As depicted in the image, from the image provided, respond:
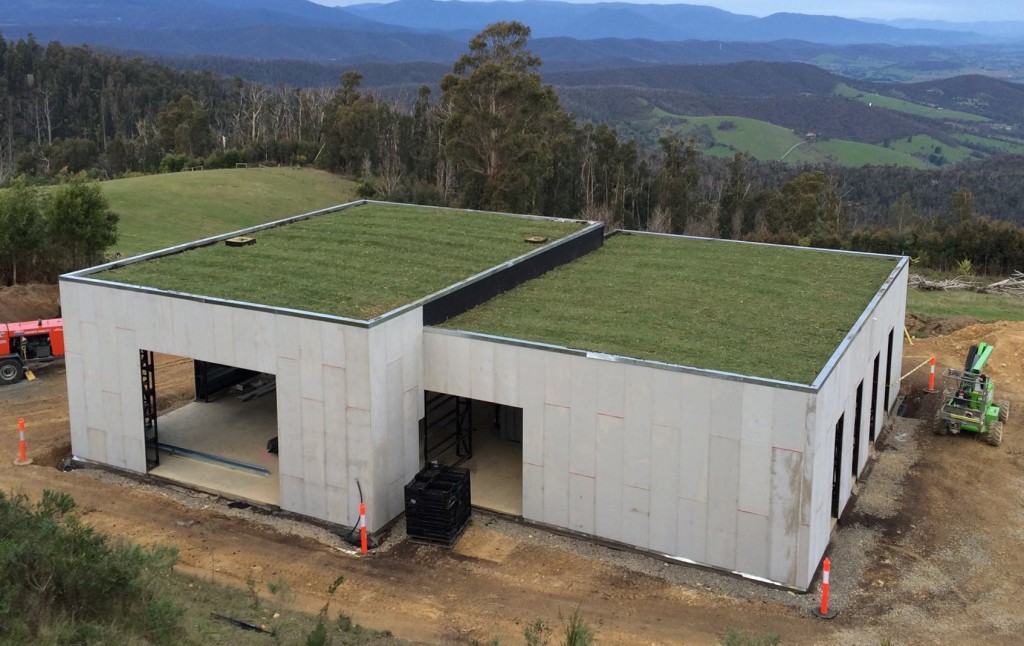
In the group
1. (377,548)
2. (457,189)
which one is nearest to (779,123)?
(457,189)

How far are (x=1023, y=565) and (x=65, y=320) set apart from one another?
63.7 feet

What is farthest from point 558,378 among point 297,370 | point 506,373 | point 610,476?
point 297,370

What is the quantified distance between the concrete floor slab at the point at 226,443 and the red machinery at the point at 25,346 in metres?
5.66

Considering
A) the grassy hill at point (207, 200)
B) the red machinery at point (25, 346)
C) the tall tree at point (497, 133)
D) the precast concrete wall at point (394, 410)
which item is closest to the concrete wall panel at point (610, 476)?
the precast concrete wall at point (394, 410)

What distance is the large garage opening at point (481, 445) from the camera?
18859 mm

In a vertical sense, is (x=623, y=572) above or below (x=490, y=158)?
below

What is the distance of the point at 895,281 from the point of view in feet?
76.2

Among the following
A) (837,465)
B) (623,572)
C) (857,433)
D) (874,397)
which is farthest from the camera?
(874,397)

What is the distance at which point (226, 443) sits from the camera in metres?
21.3

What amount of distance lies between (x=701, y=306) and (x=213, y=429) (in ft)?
38.7

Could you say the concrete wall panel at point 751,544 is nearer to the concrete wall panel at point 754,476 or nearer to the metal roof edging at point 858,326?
the concrete wall panel at point 754,476

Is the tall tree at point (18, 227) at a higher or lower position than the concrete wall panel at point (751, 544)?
higher

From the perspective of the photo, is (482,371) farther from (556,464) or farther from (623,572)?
(623,572)

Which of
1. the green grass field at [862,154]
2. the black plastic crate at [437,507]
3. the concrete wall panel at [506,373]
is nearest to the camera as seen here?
the black plastic crate at [437,507]
